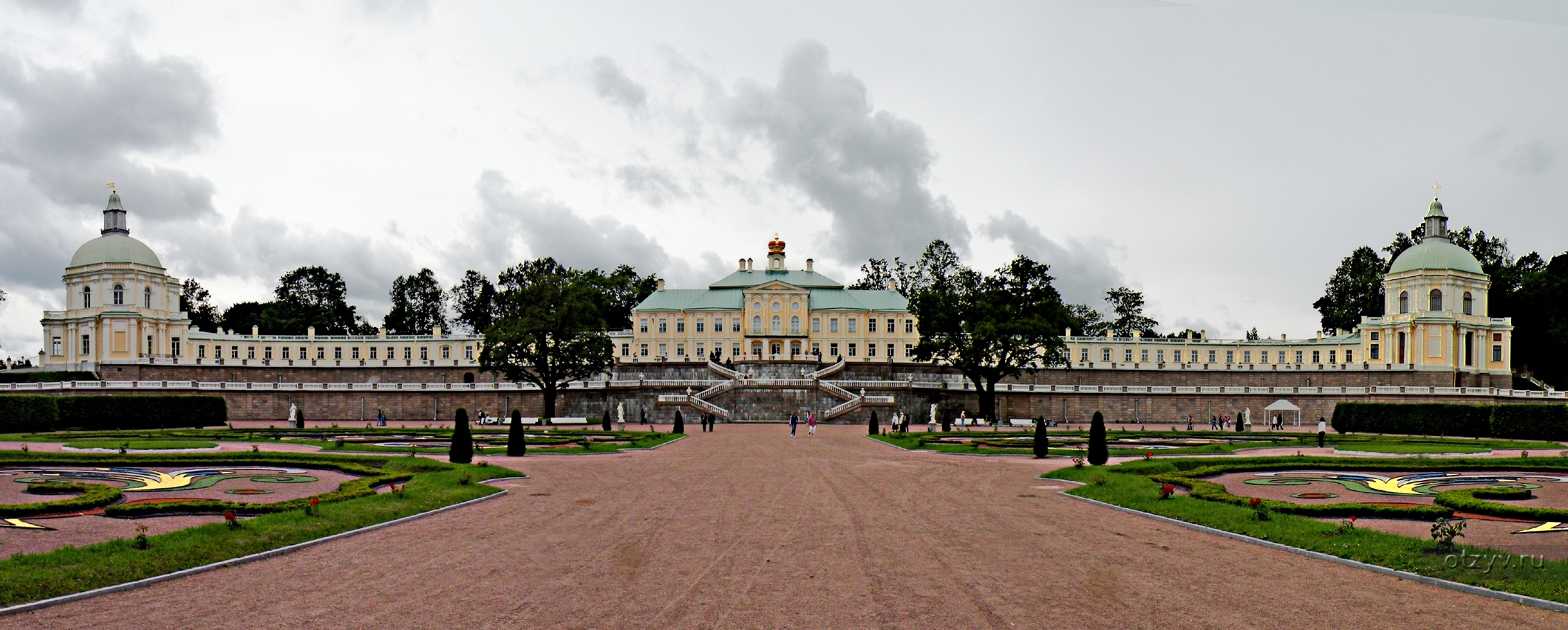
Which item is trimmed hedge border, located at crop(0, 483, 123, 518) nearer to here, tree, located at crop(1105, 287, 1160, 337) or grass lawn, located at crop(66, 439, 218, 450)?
grass lawn, located at crop(66, 439, 218, 450)

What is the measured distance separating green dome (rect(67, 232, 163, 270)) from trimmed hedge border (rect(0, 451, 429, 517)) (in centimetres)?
7654

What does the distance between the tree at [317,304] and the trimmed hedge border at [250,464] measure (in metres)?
95.7

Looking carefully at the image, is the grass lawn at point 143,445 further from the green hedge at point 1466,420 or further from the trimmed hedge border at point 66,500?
the green hedge at point 1466,420

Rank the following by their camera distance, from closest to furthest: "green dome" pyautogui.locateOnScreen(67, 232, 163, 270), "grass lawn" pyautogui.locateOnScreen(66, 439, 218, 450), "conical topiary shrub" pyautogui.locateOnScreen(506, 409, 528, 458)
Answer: "conical topiary shrub" pyautogui.locateOnScreen(506, 409, 528, 458)
"grass lawn" pyautogui.locateOnScreen(66, 439, 218, 450)
"green dome" pyautogui.locateOnScreen(67, 232, 163, 270)

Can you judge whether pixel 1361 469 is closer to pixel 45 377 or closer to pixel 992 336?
pixel 992 336

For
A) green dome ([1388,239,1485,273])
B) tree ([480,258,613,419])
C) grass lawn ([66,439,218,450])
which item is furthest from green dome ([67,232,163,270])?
green dome ([1388,239,1485,273])

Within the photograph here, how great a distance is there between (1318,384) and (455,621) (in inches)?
3901

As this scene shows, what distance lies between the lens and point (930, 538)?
56.4 ft

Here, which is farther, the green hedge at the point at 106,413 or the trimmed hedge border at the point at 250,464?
the green hedge at the point at 106,413

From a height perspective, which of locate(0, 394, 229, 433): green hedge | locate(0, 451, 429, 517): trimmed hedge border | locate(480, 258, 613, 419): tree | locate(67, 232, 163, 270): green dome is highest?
locate(67, 232, 163, 270): green dome

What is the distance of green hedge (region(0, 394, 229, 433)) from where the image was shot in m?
48.0

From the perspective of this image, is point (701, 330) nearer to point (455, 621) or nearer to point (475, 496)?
point (475, 496)

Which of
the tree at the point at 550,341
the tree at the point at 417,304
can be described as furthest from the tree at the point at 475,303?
the tree at the point at 550,341

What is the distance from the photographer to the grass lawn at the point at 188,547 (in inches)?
483
